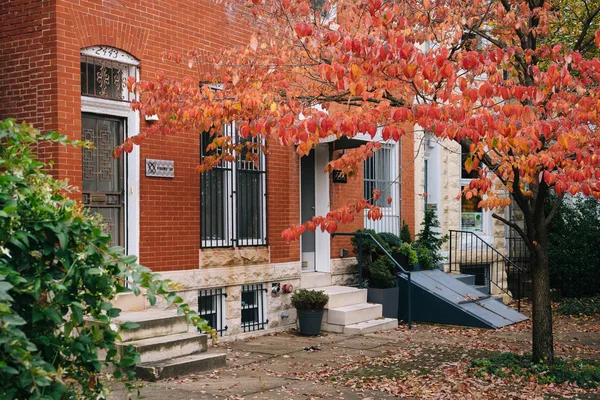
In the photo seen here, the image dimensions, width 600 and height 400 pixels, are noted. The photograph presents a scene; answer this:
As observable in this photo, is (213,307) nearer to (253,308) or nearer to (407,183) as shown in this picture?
(253,308)

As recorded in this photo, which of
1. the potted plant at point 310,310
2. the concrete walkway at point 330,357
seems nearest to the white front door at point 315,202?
the potted plant at point 310,310

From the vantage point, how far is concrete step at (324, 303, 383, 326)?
12.5m

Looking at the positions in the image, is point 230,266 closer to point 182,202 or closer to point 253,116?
point 182,202

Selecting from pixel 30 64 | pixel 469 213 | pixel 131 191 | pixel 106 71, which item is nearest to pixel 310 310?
pixel 131 191

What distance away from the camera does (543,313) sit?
9.41 metres

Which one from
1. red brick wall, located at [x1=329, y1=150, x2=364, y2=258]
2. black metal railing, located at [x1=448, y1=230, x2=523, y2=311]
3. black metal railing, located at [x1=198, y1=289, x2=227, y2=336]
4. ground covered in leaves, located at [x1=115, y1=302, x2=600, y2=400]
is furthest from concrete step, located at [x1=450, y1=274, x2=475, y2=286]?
black metal railing, located at [x1=198, y1=289, x2=227, y2=336]

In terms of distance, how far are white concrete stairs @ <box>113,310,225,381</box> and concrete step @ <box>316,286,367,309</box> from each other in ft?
12.1

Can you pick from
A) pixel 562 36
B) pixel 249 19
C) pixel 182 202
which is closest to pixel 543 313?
pixel 182 202

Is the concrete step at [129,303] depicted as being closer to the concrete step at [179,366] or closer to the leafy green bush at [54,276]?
the concrete step at [179,366]

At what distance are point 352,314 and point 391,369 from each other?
10.3 feet

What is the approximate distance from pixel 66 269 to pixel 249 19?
934 cm

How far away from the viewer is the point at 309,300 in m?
12.1

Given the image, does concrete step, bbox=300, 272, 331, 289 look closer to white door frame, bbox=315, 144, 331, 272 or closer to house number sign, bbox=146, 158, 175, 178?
white door frame, bbox=315, 144, 331, 272

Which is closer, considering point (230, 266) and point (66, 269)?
point (66, 269)
